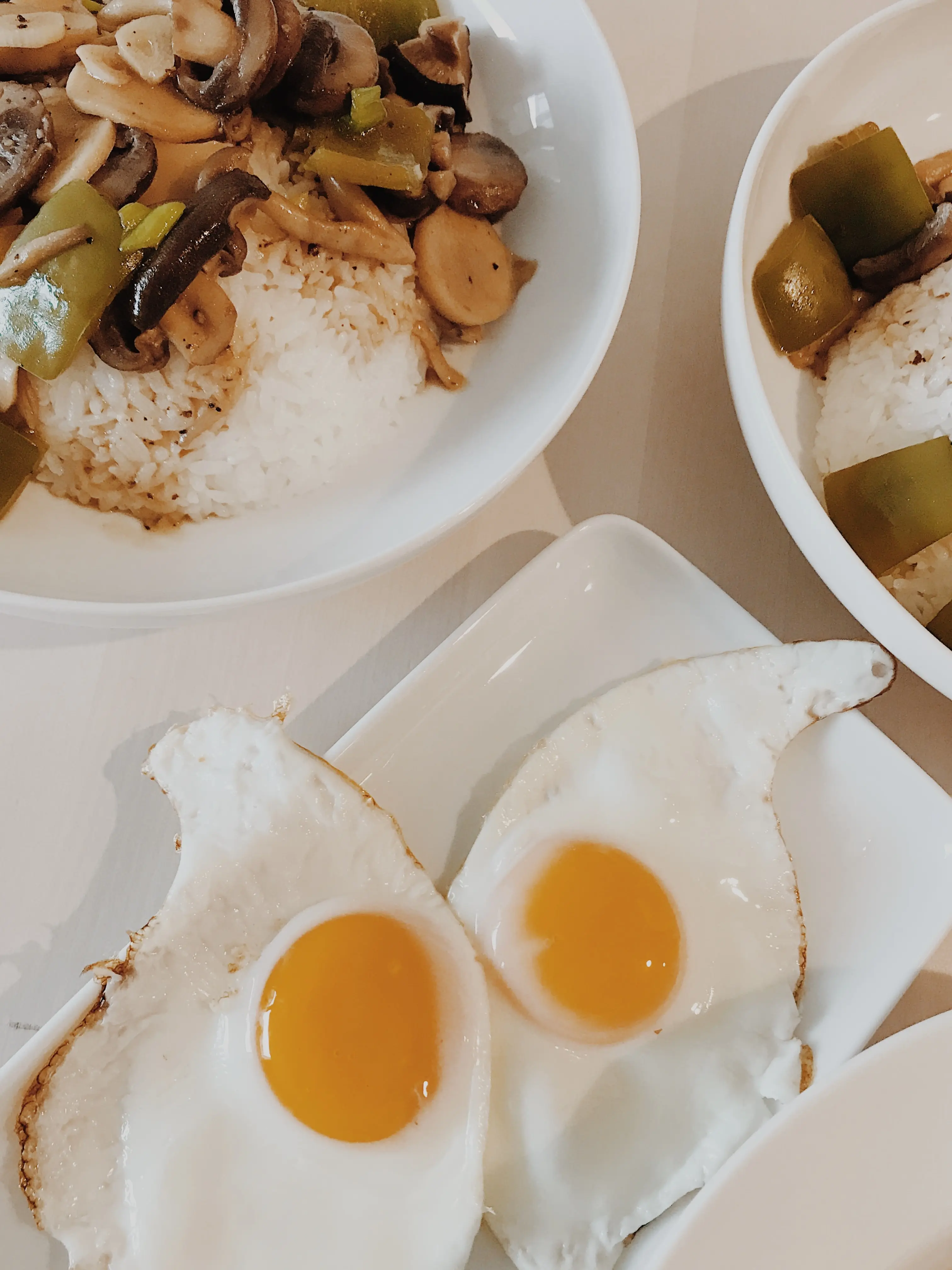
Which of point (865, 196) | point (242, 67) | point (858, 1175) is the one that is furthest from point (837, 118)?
point (858, 1175)

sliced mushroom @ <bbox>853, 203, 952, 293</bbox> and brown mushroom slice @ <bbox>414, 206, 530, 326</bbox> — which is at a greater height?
brown mushroom slice @ <bbox>414, 206, 530, 326</bbox>

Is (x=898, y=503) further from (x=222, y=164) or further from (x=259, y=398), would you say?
(x=222, y=164)

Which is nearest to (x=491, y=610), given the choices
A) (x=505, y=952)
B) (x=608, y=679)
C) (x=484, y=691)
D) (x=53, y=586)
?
(x=484, y=691)

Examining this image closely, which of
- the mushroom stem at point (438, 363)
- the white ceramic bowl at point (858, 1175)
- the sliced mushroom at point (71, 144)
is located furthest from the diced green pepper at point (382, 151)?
the white ceramic bowl at point (858, 1175)

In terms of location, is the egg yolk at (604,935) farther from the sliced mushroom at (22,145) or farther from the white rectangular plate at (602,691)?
the sliced mushroom at (22,145)

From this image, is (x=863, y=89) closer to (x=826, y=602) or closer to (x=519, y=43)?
(x=519, y=43)

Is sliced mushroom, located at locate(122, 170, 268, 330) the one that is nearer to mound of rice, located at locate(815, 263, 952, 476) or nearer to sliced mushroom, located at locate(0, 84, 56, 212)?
sliced mushroom, located at locate(0, 84, 56, 212)

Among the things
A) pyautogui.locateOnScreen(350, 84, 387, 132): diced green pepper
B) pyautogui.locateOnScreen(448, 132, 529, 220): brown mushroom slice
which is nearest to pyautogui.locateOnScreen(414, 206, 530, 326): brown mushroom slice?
pyautogui.locateOnScreen(448, 132, 529, 220): brown mushroom slice
